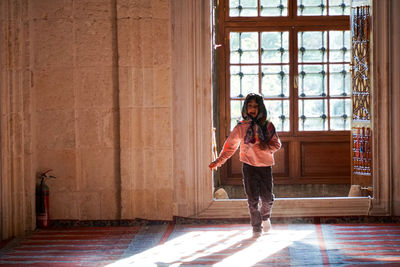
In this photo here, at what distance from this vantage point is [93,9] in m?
7.09

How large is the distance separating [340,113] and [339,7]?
1.43 m

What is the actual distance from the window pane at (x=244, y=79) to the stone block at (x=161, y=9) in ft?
7.26

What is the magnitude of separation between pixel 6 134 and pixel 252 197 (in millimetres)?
2579

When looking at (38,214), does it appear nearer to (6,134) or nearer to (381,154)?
(6,134)

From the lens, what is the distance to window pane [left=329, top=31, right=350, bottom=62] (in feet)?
29.6

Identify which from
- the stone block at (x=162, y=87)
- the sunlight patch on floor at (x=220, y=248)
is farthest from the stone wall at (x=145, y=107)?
the sunlight patch on floor at (x=220, y=248)

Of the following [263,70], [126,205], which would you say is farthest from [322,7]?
[126,205]

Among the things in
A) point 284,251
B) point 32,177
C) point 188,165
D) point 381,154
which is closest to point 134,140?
point 188,165

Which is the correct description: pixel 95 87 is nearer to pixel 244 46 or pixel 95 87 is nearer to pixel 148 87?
pixel 148 87

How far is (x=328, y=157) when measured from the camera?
9.17 metres

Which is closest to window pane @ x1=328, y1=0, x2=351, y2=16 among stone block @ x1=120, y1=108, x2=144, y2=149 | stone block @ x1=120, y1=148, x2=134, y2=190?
stone block @ x1=120, y1=108, x2=144, y2=149

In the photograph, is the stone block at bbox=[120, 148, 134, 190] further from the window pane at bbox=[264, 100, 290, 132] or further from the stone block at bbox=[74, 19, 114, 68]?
the window pane at bbox=[264, 100, 290, 132]

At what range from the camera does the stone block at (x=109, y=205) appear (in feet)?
23.6

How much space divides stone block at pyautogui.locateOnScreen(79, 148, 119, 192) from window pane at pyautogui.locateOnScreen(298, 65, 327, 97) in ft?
10.3
